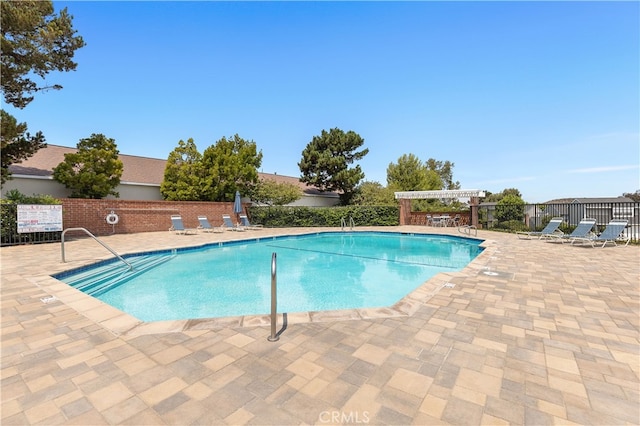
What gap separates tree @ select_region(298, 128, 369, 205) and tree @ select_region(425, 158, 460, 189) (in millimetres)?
35961

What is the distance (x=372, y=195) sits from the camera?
82.4 feet

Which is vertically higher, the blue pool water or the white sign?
the white sign

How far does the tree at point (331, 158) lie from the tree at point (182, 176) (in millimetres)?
10453

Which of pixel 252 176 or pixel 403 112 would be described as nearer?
pixel 403 112

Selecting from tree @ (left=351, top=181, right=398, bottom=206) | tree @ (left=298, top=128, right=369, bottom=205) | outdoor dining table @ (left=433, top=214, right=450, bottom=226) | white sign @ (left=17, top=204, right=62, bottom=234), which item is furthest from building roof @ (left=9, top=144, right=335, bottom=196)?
outdoor dining table @ (left=433, top=214, right=450, bottom=226)

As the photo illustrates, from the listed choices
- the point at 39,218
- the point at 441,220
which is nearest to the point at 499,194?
the point at 441,220

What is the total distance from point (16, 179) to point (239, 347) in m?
18.0

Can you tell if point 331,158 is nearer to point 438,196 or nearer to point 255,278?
point 438,196

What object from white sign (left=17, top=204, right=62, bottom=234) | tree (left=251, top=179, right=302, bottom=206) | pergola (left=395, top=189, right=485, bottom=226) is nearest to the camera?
white sign (left=17, top=204, right=62, bottom=234)

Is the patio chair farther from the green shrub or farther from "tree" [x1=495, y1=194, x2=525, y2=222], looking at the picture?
"tree" [x1=495, y1=194, x2=525, y2=222]

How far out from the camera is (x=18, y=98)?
443 inches

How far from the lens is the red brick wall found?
44.0ft

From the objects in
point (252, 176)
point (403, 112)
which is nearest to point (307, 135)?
point (252, 176)

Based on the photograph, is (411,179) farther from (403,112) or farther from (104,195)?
(104,195)
